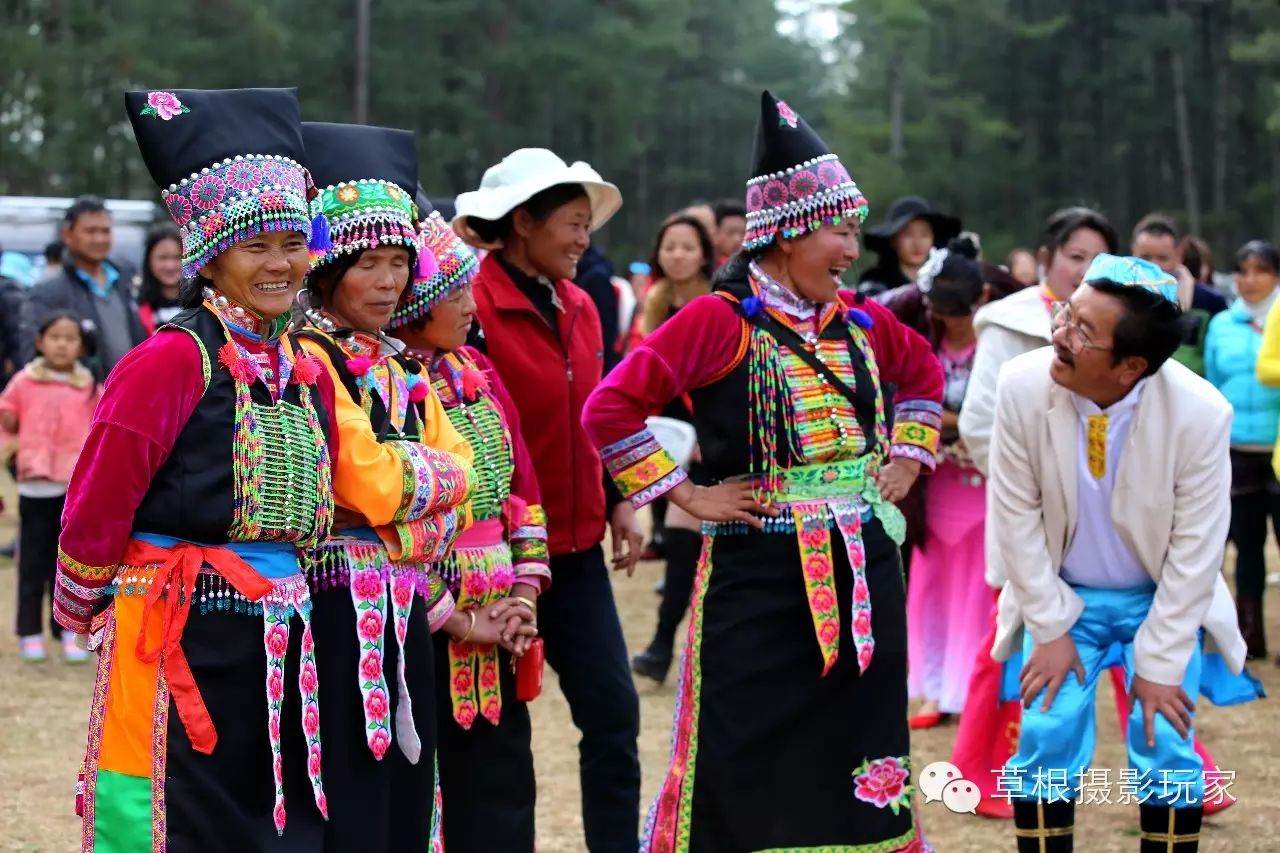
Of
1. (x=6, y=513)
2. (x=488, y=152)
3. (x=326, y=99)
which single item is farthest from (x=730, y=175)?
(x=6, y=513)

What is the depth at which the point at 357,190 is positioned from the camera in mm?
3939

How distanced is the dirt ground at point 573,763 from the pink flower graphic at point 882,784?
111 cm

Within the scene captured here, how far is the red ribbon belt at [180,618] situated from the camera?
332 centimetres

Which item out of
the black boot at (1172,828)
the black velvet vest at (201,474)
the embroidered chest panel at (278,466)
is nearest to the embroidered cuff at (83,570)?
the black velvet vest at (201,474)

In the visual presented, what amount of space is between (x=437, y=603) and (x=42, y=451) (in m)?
5.08

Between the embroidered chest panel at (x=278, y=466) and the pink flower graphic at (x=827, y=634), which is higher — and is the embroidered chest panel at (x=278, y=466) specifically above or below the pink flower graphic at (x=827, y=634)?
above

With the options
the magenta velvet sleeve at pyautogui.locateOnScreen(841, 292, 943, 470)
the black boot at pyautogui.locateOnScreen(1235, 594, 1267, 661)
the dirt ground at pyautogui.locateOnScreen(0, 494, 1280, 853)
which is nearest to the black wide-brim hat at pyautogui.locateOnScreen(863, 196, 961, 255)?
the dirt ground at pyautogui.locateOnScreen(0, 494, 1280, 853)

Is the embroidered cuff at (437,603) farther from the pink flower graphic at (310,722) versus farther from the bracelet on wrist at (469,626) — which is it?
the pink flower graphic at (310,722)

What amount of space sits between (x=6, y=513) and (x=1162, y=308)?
1203 centimetres

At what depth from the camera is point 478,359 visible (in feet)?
14.9

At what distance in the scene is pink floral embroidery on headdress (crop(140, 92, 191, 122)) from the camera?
3.38 meters

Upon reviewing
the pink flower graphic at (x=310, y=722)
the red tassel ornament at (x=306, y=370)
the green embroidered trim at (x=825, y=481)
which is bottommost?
the pink flower graphic at (x=310, y=722)

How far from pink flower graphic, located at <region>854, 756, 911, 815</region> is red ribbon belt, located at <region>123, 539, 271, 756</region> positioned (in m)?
1.88

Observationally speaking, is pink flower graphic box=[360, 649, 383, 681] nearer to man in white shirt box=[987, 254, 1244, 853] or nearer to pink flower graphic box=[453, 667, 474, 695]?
pink flower graphic box=[453, 667, 474, 695]
